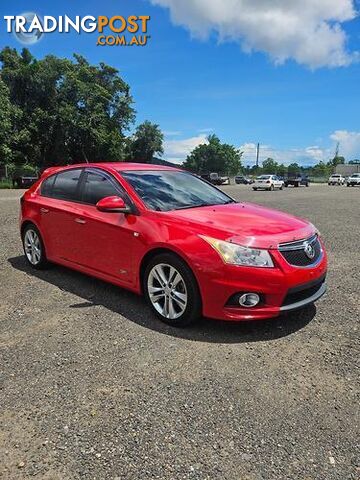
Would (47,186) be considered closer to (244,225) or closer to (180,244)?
(180,244)

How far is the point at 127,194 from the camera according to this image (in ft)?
15.1

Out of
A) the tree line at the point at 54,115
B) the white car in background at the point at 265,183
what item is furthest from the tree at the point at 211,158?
the white car in background at the point at 265,183

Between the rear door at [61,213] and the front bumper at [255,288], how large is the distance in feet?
6.85

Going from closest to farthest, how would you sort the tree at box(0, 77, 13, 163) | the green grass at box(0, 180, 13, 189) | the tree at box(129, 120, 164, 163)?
the tree at box(0, 77, 13, 163) → the green grass at box(0, 180, 13, 189) → the tree at box(129, 120, 164, 163)

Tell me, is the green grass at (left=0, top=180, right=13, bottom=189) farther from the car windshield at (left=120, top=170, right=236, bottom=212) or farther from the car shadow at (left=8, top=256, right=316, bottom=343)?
the car windshield at (left=120, top=170, right=236, bottom=212)

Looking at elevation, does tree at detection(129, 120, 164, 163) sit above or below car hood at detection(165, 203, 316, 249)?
above

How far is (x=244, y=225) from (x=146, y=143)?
69072mm

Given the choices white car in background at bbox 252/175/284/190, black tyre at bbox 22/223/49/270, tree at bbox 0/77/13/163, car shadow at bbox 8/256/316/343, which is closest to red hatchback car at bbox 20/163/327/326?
car shadow at bbox 8/256/316/343

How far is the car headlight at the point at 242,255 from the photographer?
364cm

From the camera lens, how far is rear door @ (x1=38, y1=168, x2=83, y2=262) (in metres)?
5.22

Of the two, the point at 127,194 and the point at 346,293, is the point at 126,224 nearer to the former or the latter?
the point at 127,194

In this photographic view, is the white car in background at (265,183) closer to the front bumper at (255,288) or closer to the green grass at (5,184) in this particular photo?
the green grass at (5,184)

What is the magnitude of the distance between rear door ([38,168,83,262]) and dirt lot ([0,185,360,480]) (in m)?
0.84

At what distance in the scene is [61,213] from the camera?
5367 millimetres
